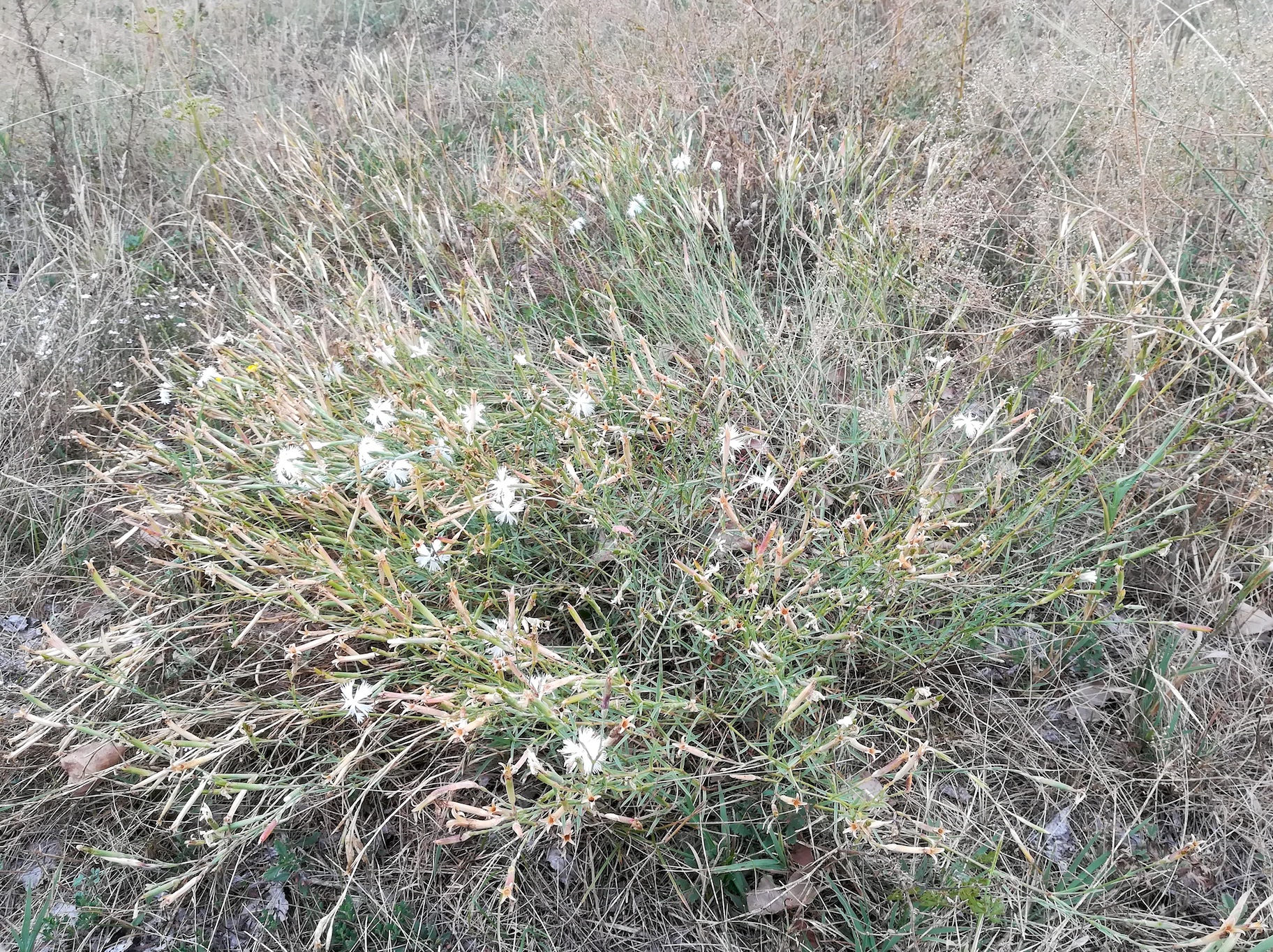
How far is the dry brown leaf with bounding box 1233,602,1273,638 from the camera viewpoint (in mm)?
1846

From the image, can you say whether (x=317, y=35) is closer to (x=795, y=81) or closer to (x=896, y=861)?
(x=795, y=81)

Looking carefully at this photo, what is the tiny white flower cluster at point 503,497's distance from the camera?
166cm

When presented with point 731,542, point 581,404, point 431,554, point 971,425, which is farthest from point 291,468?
point 971,425

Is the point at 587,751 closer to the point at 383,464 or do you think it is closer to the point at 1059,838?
the point at 383,464

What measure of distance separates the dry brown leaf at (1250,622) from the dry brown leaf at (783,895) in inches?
45.6

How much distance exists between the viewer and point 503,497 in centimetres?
170

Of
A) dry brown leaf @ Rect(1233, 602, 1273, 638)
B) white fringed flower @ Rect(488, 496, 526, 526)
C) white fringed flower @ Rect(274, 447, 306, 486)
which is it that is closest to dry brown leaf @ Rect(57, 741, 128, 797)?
white fringed flower @ Rect(274, 447, 306, 486)

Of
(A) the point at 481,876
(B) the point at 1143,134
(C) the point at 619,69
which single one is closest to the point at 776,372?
(B) the point at 1143,134

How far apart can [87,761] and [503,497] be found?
116cm

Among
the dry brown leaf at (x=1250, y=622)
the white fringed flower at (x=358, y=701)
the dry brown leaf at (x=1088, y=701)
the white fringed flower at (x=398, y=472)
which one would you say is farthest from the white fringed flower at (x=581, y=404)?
the dry brown leaf at (x=1250, y=622)

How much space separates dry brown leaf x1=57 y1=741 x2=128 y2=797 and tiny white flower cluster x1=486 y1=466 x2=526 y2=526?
1.06 m

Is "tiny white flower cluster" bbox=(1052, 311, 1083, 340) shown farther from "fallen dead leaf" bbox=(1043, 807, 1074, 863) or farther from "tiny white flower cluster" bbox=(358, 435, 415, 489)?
"tiny white flower cluster" bbox=(358, 435, 415, 489)

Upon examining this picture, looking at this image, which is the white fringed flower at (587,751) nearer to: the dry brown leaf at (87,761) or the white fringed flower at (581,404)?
the white fringed flower at (581,404)

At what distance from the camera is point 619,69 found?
9.68 feet
